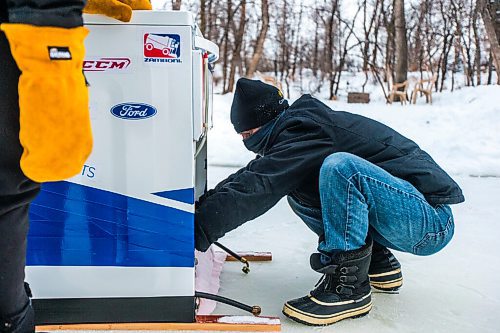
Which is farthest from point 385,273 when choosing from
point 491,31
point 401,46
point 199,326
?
point 401,46

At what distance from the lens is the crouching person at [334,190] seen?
53.9 inches

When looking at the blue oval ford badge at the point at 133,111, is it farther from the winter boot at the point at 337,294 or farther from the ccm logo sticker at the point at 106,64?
the winter boot at the point at 337,294

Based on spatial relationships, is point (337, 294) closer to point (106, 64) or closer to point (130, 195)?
point (130, 195)

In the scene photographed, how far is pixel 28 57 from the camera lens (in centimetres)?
81

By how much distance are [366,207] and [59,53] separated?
33.5 inches

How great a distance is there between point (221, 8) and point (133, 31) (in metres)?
9.80

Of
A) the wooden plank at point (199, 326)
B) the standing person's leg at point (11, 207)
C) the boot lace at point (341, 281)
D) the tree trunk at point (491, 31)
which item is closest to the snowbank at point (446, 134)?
the tree trunk at point (491, 31)

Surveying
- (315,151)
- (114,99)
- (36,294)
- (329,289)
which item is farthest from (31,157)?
(329,289)

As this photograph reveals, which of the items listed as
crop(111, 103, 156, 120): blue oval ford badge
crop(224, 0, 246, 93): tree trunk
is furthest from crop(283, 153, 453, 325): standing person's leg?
crop(224, 0, 246, 93): tree trunk

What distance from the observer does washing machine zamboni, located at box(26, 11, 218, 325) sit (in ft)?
4.06

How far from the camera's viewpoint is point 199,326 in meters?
1.33

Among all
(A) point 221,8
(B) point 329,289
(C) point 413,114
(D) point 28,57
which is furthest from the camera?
(A) point 221,8

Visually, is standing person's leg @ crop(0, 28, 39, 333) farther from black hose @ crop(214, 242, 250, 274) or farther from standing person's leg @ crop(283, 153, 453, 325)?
black hose @ crop(214, 242, 250, 274)

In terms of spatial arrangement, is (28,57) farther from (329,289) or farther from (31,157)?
(329,289)
